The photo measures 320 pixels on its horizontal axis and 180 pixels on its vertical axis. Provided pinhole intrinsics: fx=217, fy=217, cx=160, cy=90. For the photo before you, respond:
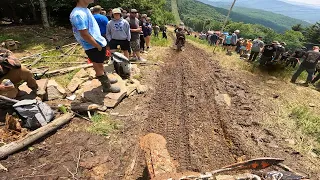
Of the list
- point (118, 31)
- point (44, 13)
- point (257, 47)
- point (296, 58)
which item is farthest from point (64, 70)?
point (296, 58)

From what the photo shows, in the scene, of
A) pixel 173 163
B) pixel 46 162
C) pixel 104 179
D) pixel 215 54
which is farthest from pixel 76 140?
pixel 215 54

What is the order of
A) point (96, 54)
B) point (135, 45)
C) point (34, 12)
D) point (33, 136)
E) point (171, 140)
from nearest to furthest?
point (33, 136)
point (171, 140)
point (96, 54)
point (135, 45)
point (34, 12)

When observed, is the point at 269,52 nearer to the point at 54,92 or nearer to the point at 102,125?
the point at 102,125

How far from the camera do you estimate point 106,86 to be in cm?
514

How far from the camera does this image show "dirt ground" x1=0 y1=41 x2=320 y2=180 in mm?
3379

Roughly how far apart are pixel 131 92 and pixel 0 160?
3158 mm

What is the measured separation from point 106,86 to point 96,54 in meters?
0.94

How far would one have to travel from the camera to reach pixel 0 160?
10.9 ft

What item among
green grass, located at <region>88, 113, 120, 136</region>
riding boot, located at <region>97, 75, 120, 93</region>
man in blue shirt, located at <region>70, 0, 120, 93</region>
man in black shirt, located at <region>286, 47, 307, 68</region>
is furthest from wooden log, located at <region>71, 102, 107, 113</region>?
man in black shirt, located at <region>286, 47, 307, 68</region>

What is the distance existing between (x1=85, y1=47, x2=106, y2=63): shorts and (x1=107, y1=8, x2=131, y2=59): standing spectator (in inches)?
78.0

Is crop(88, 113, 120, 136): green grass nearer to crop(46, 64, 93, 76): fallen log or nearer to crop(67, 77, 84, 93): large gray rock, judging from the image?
crop(67, 77, 84, 93): large gray rock

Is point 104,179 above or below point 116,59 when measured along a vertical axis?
below

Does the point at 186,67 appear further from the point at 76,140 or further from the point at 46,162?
the point at 46,162

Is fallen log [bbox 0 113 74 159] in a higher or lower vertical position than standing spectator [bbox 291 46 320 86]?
lower
